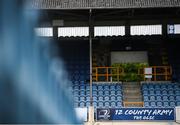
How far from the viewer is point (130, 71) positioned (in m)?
30.2

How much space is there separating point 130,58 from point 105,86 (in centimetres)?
419

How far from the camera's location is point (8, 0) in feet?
10.0

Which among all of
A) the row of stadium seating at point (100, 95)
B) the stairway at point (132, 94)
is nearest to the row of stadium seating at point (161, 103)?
the stairway at point (132, 94)

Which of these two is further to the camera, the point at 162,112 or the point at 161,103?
the point at 161,103

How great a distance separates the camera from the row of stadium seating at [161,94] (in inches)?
1021

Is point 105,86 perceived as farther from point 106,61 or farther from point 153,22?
point 153,22

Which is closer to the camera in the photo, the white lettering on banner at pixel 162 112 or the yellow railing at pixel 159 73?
the white lettering on banner at pixel 162 112

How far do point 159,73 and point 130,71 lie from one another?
2.13 m

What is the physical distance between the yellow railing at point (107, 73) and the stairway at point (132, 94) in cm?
96

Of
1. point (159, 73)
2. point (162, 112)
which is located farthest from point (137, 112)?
point (159, 73)

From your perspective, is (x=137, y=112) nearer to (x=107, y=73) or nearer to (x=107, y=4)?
(x=107, y=73)

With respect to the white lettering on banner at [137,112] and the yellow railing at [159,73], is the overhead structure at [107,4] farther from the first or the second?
the white lettering on banner at [137,112]

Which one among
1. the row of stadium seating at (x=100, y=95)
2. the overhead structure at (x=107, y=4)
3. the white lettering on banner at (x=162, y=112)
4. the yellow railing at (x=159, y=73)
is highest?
the overhead structure at (x=107, y=4)

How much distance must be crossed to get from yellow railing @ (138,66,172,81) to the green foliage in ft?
1.21
